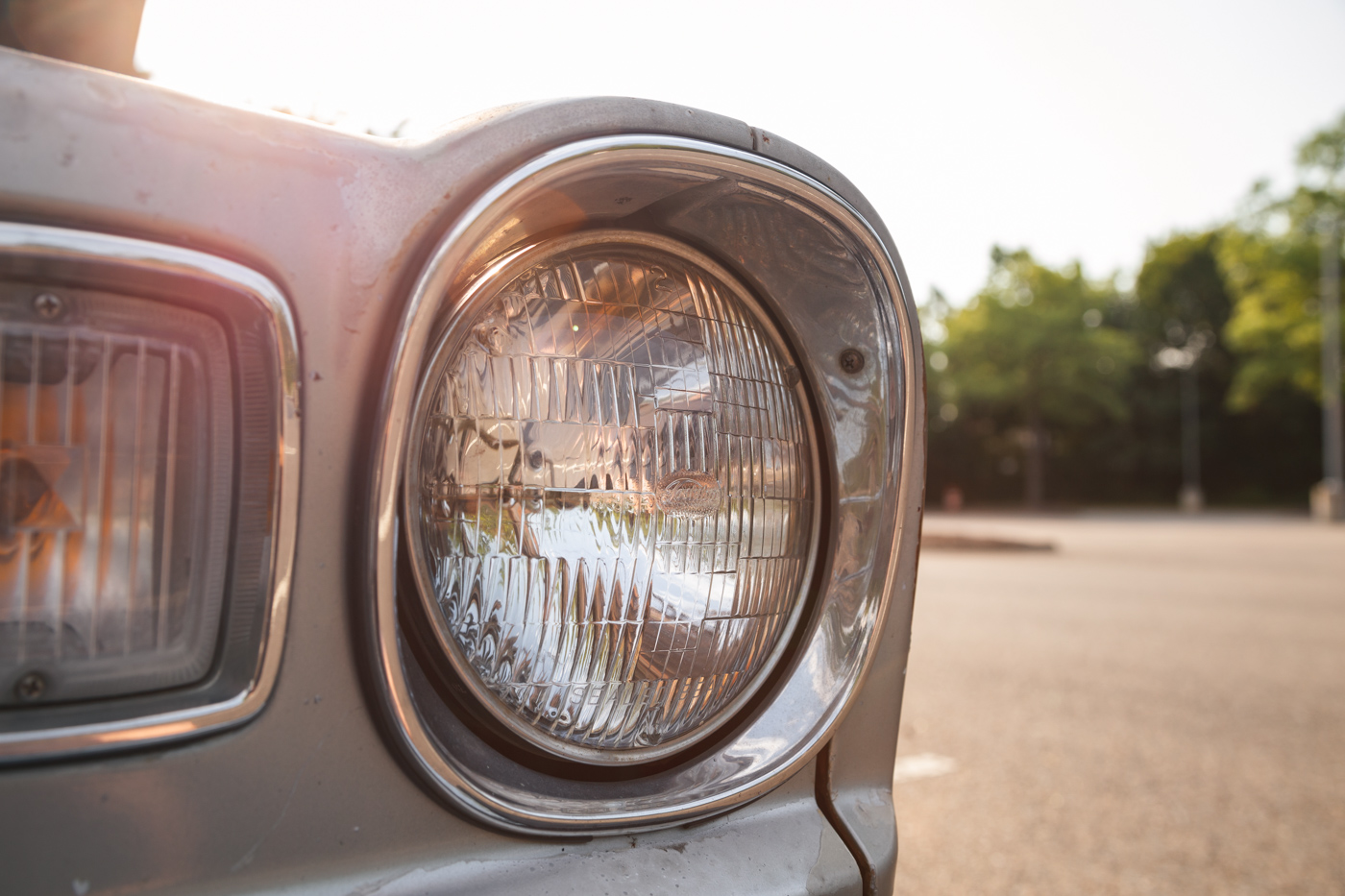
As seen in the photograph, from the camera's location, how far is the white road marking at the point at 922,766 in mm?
2717

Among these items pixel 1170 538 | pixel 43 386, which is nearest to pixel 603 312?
pixel 43 386

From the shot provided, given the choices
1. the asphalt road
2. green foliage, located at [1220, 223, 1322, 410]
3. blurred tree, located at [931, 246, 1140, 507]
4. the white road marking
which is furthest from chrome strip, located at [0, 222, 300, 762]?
blurred tree, located at [931, 246, 1140, 507]

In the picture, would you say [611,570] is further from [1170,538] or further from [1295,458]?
[1295,458]

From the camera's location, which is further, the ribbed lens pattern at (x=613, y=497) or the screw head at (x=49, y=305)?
the ribbed lens pattern at (x=613, y=497)

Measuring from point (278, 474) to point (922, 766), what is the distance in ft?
8.81

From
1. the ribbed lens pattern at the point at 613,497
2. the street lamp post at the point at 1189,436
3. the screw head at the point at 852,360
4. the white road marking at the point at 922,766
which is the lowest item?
the white road marking at the point at 922,766

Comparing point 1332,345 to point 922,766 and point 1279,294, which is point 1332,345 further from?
point 922,766

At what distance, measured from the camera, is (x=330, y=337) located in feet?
1.78

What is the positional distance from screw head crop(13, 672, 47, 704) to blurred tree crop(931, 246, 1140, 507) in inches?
1084

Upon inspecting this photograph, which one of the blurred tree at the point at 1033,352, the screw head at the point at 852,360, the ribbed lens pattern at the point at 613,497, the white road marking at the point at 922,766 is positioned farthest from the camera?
the blurred tree at the point at 1033,352

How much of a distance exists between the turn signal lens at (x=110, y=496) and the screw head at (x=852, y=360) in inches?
→ 19.5

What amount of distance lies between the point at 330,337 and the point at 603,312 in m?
0.22

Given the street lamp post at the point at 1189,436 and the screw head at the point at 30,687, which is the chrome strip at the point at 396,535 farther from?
the street lamp post at the point at 1189,436

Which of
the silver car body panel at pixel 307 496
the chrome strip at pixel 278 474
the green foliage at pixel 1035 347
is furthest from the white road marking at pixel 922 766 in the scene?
the green foliage at pixel 1035 347
